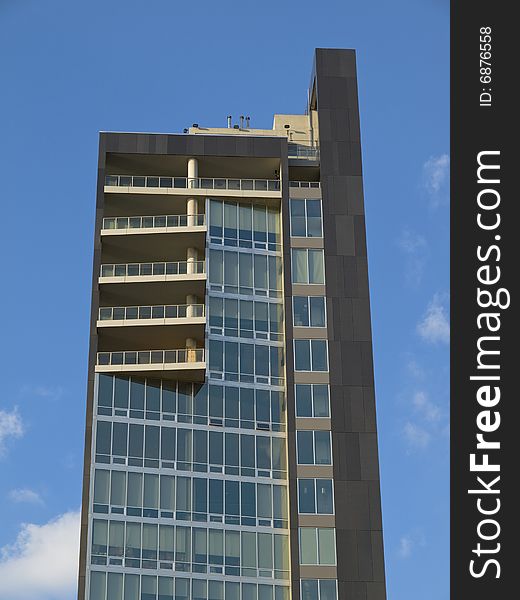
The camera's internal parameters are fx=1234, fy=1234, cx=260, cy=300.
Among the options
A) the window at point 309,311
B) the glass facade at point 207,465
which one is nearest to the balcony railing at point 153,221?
the glass facade at point 207,465

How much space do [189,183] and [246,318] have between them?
10.4 metres

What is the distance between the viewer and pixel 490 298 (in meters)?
47.2

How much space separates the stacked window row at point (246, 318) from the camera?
7856 cm

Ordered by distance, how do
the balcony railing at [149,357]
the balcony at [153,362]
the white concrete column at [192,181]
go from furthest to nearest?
the white concrete column at [192,181] → the balcony railing at [149,357] → the balcony at [153,362]

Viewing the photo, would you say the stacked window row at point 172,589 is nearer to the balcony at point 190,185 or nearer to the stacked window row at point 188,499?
the stacked window row at point 188,499

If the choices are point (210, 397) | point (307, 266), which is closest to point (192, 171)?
point (307, 266)

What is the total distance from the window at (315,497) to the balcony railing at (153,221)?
18742 millimetres

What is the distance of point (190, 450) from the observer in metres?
74.9

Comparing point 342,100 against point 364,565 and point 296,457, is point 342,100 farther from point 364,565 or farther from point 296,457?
point 364,565

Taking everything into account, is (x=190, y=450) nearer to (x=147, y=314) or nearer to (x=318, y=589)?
(x=147, y=314)

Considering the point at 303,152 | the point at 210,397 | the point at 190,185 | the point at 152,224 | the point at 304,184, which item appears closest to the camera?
the point at 210,397

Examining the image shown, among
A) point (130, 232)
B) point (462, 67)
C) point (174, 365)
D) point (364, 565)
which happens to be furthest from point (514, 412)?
point (130, 232)

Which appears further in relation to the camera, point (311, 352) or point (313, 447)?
point (311, 352)

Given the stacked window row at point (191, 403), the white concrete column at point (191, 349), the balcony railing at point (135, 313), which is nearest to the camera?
the stacked window row at point (191, 403)
